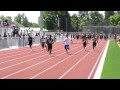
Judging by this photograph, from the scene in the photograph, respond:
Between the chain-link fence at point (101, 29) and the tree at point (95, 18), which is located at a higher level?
the tree at point (95, 18)

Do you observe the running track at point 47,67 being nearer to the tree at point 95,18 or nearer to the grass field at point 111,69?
the grass field at point 111,69

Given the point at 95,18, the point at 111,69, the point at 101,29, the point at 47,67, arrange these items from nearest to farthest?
the point at 111,69
the point at 47,67
the point at 101,29
the point at 95,18

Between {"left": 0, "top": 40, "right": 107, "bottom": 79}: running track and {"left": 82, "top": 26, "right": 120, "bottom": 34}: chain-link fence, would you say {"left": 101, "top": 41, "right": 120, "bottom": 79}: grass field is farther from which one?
{"left": 82, "top": 26, "right": 120, "bottom": 34}: chain-link fence

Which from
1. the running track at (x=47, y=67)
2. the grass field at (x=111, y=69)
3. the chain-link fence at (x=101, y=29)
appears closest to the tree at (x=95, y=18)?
the chain-link fence at (x=101, y=29)

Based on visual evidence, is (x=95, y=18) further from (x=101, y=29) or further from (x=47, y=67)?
(x=47, y=67)

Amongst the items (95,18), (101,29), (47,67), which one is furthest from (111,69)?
(95,18)

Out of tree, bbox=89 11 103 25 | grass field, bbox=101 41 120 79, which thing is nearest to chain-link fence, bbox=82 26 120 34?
tree, bbox=89 11 103 25

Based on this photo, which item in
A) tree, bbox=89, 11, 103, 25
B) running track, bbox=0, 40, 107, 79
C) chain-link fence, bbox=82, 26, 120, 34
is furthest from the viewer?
tree, bbox=89, 11, 103, 25

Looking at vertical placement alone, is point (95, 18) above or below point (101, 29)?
above

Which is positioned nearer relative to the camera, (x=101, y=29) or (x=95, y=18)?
(x=101, y=29)

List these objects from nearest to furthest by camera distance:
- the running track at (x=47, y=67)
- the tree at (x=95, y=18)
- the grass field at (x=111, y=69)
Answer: the grass field at (x=111, y=69) < the running track at (x=47, y=67) < the tree at (x=95, y=18)
